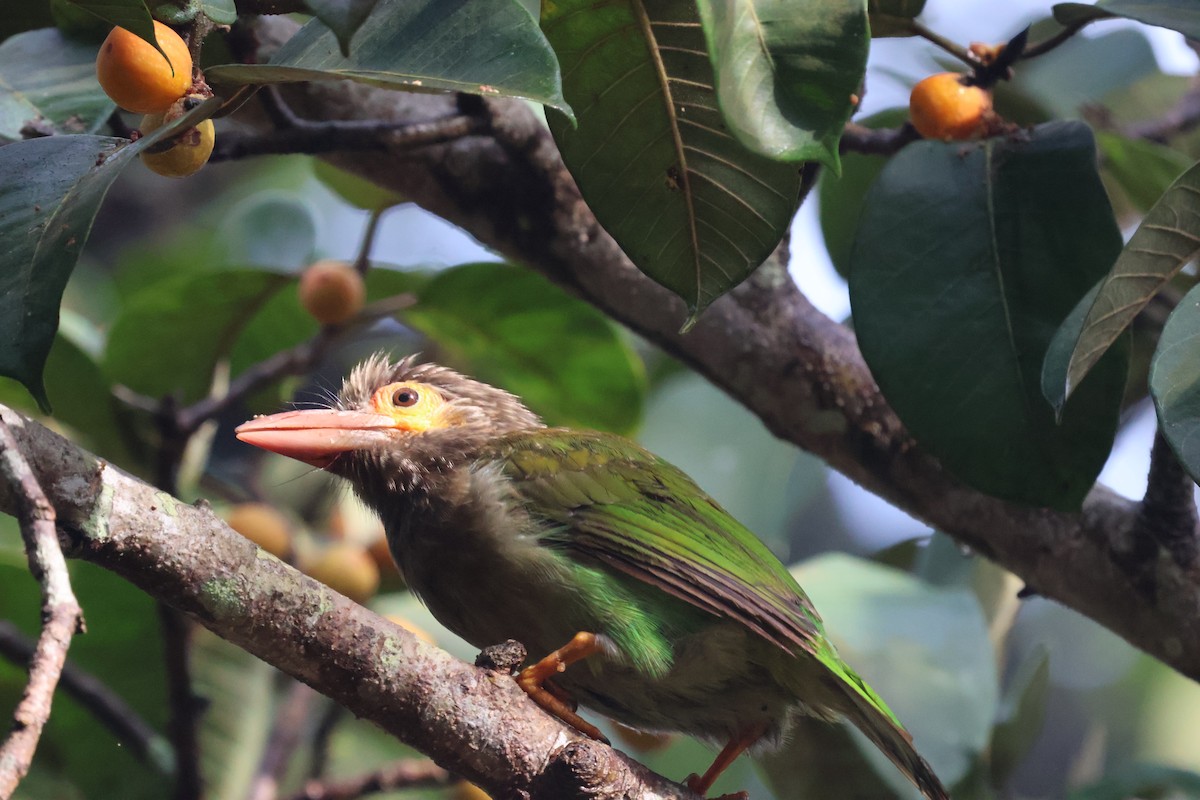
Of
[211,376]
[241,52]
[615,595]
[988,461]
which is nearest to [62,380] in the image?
[211,376]

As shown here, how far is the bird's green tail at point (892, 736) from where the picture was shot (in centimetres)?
221

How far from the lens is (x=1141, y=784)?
313 centimetres

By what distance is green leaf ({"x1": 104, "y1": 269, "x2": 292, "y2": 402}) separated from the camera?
3.23m

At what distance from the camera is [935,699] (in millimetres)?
3201

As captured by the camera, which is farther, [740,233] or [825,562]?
[825,562]

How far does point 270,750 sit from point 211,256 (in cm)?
192

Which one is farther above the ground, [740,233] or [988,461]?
[740,233]

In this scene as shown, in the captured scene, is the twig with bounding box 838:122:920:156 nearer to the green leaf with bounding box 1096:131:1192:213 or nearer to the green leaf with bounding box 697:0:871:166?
the green leaf with bounding box 697:0:871:166

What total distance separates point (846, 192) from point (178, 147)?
6.12 ft

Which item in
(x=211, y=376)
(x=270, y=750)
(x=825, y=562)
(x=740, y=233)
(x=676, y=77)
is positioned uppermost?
(x=676, y=77)

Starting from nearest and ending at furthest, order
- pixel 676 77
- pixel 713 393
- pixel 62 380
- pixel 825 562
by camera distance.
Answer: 1. pixel 676 77
2. pixel 62 380
3. pixel 825 562
4. pixel 713 393

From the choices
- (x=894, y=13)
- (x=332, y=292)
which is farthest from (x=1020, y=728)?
(x=332, y=292)

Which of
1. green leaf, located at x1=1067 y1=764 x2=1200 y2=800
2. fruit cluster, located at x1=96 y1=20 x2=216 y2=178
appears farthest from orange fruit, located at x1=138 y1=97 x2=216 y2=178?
green leaf, located at x1=1067 y1=764 x2=1200 y2=800

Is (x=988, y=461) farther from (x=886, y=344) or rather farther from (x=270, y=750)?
(x=270, y=750)
